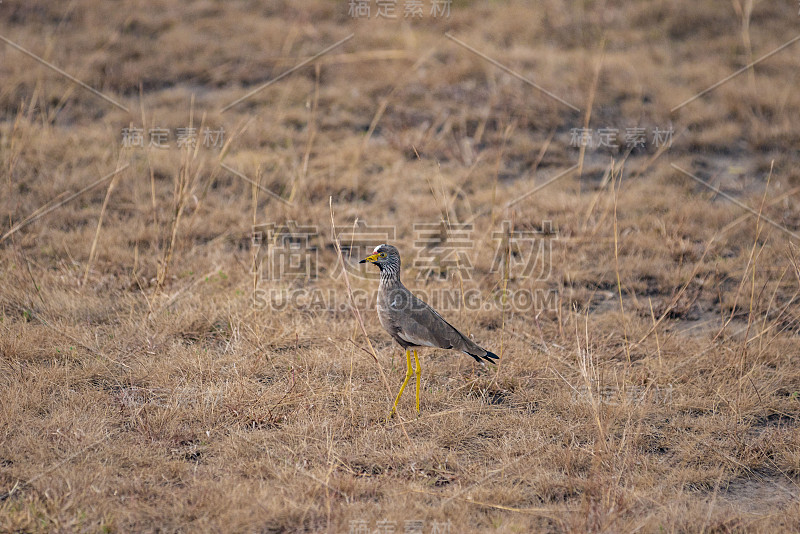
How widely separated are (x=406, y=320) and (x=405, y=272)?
2283 mm

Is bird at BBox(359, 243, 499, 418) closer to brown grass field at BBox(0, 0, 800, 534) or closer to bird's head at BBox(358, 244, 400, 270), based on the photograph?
bird's head at BBox(358, 244, 400, 270)

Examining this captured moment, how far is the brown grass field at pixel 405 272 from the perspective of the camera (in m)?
3.96

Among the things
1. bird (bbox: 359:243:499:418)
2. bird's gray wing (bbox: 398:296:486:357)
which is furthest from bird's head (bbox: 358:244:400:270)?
bird's gray wing (bbox: 398:296:486:357)

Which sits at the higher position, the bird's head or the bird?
the bird's head

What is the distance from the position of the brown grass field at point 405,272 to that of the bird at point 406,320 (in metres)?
0.37

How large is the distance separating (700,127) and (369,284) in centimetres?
575

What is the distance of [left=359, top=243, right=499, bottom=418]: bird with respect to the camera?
14.8 ft

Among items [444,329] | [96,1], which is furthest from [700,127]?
[96,1]

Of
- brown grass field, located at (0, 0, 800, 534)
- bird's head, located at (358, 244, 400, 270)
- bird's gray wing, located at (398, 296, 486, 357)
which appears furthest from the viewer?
bird's head, located at (358, 244, 400, 270)

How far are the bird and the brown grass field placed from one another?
0.37 m

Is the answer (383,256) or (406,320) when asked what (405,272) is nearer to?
(383,256)

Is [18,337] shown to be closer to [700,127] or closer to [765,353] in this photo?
[765,353]

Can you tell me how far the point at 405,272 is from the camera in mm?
6770

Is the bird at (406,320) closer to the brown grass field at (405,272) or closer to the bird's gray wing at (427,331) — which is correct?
the bird's gray wing at (427,331)
